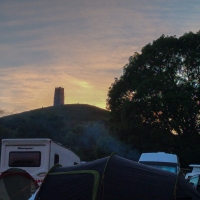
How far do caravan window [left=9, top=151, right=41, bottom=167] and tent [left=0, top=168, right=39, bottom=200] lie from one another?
84.4 inches

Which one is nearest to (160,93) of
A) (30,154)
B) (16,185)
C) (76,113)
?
(30,154)

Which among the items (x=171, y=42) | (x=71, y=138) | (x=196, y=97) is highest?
(x=171, y=42)

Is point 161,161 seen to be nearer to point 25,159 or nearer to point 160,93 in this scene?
point 25,159

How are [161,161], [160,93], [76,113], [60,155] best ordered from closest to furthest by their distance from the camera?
[60,155] < [161,161] < [160,93] < [76,113]

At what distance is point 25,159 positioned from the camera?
55.0ft

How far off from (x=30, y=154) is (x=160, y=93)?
56.1 feet

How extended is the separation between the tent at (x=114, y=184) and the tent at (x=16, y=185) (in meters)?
3.38

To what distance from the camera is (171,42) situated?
33.5 metres

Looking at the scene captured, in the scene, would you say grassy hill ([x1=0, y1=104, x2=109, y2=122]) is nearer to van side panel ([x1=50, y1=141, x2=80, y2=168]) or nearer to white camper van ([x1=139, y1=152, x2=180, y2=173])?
white camper van ([x1=139, y1=152, x2=180, y2=173])

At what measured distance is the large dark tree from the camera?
3084cm

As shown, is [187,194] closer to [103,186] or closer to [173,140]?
[103,186]

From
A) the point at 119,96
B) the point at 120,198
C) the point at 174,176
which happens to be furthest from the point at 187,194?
the point at 119,96

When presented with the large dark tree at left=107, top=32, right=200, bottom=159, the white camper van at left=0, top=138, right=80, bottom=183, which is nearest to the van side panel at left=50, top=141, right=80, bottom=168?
the white camper van at left=0, top=138, right=80, bottom=183

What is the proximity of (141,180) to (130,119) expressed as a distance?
71.7 ft
